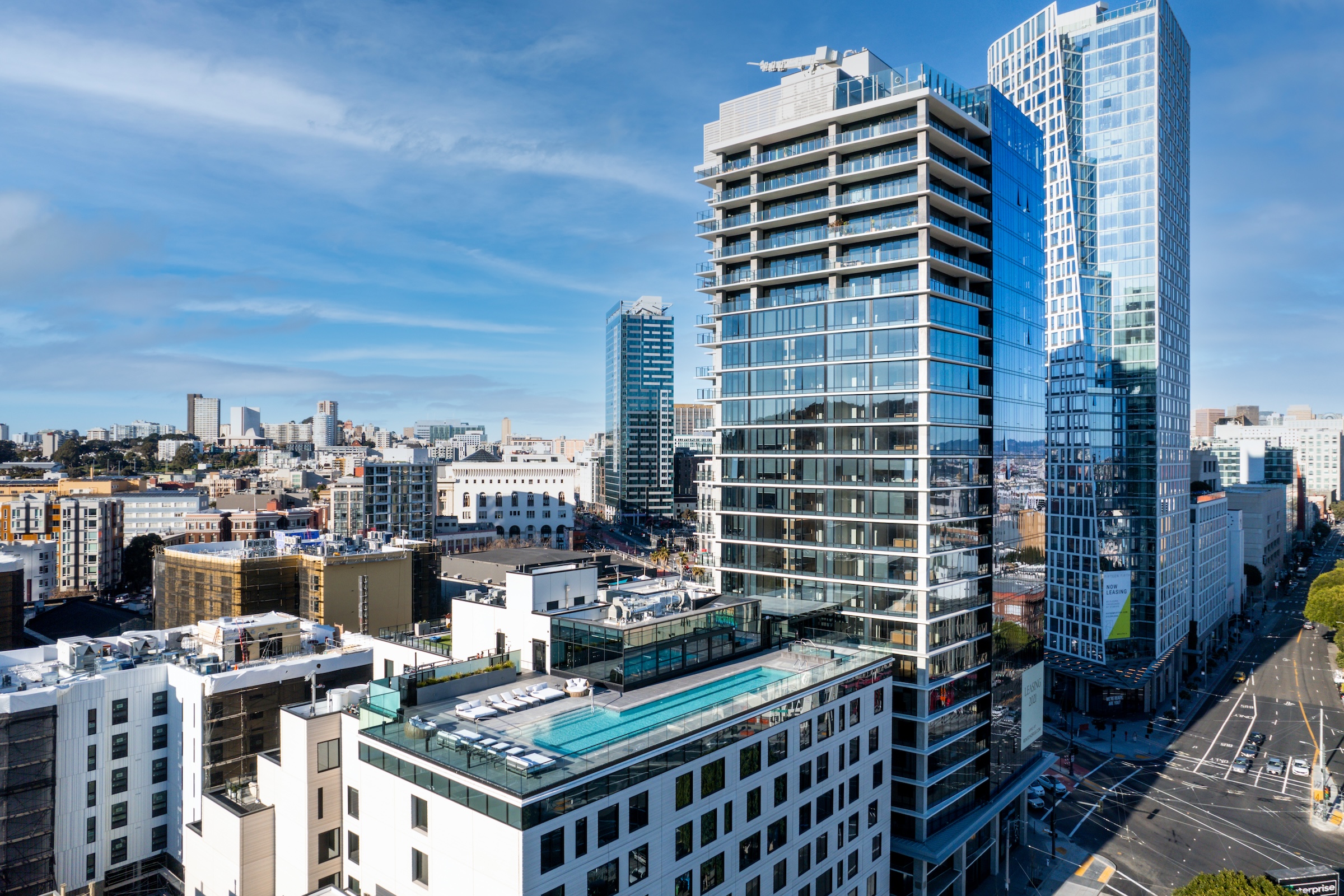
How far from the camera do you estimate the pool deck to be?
102ft

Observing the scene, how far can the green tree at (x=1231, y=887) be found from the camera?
35438mm

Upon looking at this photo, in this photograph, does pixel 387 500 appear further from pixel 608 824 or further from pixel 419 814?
pixel 608 824

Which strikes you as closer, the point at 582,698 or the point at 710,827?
the point at 710,827

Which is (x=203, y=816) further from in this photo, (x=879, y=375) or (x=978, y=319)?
(x=978, y=319)

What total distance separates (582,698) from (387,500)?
5362 inches

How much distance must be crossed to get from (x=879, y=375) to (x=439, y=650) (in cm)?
3756

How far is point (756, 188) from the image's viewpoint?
5981cm

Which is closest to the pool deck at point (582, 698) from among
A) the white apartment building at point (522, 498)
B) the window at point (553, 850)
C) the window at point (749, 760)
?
the window at point (749, 760)

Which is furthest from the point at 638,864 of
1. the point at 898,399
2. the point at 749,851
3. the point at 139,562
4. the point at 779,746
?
the point at 139,562

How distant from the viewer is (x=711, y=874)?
104 ft

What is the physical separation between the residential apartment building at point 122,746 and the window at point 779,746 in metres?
33.2

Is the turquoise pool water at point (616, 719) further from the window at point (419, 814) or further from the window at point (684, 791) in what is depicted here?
the window at point (419, 814)

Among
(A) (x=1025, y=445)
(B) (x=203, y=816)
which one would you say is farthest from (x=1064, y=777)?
(B) (x=203, y=816)

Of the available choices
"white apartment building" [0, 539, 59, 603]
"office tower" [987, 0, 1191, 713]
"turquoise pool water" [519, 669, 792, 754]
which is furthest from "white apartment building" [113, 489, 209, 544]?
"office tower" [987, 0, 1191, 713]
